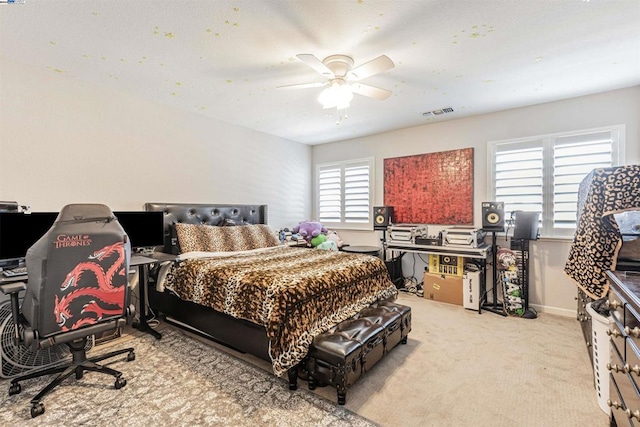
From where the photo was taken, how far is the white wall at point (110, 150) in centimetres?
260

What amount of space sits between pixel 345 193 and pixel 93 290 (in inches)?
157

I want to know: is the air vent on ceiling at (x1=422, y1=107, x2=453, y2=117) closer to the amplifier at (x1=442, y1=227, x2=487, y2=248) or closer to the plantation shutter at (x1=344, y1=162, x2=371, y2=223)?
the plantation shutter at (x1=344, y1=162, x2=371, y2=223)

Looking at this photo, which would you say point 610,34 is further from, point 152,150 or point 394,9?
point 152,150

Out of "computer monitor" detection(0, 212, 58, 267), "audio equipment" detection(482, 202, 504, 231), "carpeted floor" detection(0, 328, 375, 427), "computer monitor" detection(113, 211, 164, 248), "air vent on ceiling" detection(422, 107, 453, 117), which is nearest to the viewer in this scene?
"carpeted floor" detection(0, 328, 375, 427)

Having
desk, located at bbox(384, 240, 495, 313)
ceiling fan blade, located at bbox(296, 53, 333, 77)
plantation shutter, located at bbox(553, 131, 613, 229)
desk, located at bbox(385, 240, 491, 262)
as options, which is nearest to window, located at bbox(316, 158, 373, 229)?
desk, located at bbox(385, 240, 491, 262)

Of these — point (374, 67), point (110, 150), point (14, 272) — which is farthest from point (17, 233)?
point (374, 67)

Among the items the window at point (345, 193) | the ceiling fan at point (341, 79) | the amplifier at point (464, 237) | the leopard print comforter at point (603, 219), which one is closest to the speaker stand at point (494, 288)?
the amplifier at point (464, 237)

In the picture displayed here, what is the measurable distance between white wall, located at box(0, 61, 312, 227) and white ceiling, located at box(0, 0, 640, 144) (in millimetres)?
197

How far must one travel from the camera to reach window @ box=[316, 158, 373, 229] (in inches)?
199

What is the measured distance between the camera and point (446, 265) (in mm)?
3939

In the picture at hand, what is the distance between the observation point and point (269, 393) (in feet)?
6.47

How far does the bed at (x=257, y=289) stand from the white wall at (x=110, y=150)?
41cm

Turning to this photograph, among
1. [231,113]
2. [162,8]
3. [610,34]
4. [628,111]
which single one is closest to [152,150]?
[231,113]

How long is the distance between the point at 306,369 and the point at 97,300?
4.66ft
